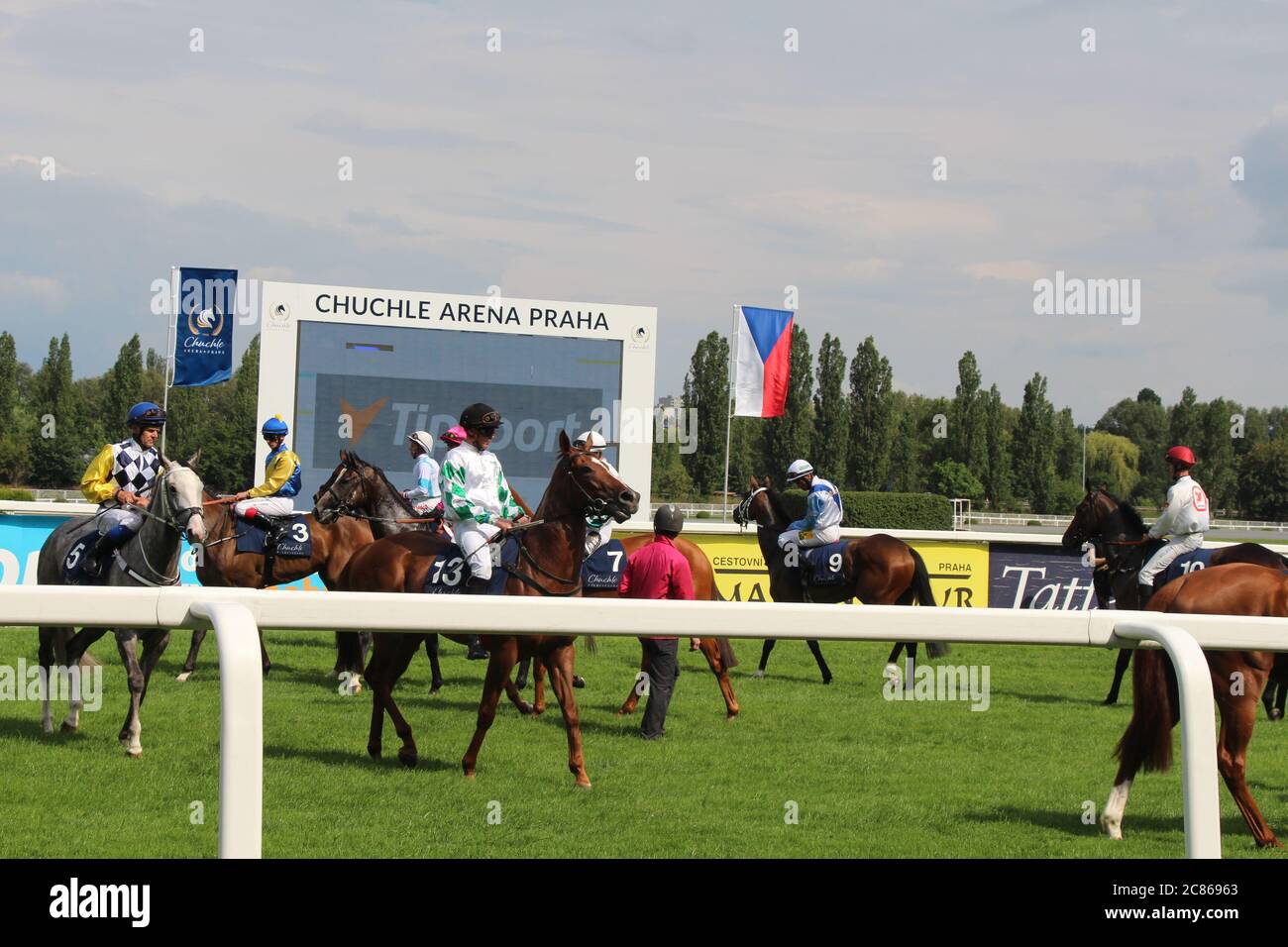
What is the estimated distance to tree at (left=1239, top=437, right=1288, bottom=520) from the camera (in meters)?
61.1

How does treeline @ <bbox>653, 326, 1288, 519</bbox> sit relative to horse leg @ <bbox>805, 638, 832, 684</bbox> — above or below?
above

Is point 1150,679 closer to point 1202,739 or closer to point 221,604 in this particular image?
point 1202,739

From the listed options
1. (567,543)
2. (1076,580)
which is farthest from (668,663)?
(1076,580)

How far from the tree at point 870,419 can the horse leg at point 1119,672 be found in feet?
148

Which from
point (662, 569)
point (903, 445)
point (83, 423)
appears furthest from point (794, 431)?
point (662, 569)

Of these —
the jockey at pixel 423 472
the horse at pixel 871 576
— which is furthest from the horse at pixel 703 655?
the jockey at pixel 423 472

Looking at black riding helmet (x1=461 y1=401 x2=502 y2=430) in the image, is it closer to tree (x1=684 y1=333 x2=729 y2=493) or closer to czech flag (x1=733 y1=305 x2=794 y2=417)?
czech flag (x1=733 y1=305 x2=794 y2=417)

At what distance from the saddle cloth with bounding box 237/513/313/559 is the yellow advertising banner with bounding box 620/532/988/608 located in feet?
18.3

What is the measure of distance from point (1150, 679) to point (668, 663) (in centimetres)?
360

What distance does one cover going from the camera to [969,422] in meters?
54.4

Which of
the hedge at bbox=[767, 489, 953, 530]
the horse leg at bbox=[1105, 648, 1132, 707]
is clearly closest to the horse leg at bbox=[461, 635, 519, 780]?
the horse leg at bbox=[1105, 648, 1132, 707]

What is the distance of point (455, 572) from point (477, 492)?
0.48 meters

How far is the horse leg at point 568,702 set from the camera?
2660 millimetres

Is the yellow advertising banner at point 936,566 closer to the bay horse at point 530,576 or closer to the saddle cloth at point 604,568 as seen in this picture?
the saddle cloth at point 604,568
